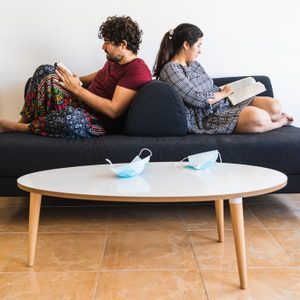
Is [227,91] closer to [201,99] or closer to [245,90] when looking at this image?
[245,90]

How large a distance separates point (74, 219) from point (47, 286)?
655mm

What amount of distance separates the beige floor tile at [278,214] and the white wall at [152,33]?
1093mm

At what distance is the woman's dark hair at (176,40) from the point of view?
2121 mm

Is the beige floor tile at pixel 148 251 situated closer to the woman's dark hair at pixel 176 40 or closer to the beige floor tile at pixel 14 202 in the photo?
the beige floor tile at pixel 14 202

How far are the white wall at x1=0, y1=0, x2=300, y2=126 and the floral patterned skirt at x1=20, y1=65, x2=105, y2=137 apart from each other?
0.61 m

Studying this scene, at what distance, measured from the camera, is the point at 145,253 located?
1.42 meters

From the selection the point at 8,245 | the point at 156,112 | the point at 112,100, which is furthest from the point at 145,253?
the point at 112,100

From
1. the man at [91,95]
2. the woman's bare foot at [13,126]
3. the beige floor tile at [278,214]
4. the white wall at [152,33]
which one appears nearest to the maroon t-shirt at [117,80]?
the man at [91,95]

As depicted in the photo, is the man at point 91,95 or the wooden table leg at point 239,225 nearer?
the wooden table leg at point 239,225

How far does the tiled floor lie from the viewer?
3.76ft

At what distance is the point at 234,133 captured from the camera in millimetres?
2010

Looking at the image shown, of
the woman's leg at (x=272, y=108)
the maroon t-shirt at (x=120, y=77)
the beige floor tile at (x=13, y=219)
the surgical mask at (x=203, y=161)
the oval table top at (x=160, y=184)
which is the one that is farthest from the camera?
the woman's leg at (x=272, y=108)

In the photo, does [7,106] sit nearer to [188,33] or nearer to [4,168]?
[4,168]

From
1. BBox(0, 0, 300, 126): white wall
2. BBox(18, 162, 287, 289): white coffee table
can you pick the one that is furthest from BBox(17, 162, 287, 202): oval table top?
BBox(0, 0, 300, 126): white wall
